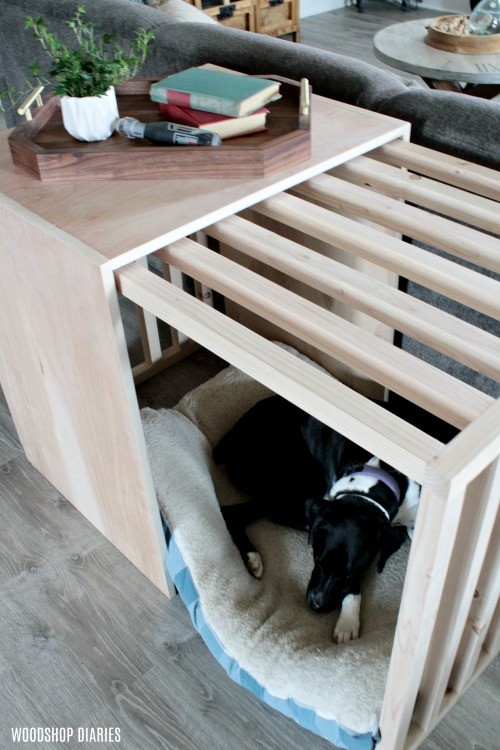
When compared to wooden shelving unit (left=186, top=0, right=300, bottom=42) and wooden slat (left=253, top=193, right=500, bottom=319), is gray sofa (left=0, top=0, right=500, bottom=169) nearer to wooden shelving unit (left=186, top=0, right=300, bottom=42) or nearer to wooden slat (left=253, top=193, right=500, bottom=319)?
wooden slat (left=253, top=193, right=500, bottom=319)

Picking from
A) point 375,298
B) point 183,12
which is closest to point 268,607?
point 375,298

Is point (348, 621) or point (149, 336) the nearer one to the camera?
point (348, 621)

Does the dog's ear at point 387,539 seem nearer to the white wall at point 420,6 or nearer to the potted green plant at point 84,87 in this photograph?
the potted green plant at point 84,87

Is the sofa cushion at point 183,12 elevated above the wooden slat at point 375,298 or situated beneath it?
situated beneath

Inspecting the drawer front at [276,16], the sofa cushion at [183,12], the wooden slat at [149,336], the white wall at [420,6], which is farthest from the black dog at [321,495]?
the white wall at [420,6]

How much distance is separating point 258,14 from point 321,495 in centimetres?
321

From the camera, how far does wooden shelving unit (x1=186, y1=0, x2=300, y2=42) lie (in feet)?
11.5

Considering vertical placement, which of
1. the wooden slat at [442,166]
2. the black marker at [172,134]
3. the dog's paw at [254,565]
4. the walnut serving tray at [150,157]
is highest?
the black marker at [172,134]

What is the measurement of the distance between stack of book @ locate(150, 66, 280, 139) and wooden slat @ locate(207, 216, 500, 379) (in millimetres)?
173

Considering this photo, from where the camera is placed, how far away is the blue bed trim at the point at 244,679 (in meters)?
0.92

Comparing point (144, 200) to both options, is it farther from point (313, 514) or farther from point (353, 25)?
point (353, 25)

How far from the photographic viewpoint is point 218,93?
1.01m

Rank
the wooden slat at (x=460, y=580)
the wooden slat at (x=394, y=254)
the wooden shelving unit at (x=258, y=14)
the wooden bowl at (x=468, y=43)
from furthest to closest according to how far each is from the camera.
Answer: the wooden shelving unit at (x=258, y=14)
the wooden bowl at (x=468, y=43)
the wooden slat at (x=394, y=254)
the wooden slat at (x=460, y=580)

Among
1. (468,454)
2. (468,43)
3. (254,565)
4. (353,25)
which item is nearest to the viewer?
(468,454)
